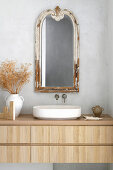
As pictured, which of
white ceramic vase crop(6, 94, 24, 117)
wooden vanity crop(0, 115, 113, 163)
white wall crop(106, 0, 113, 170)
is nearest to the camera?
wooden vanity crop(0, 115, 113, 163)

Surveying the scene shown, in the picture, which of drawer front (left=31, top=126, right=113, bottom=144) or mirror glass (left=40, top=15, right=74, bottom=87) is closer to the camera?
drawer front (left=31, top=126, right=113, bottom=144)

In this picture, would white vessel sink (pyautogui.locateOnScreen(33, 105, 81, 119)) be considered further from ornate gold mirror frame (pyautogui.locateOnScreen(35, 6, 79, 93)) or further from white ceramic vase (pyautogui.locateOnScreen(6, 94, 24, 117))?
ornate gold mirror frame (pyautogui.locateOnScreen(35, 6, 79, 93))

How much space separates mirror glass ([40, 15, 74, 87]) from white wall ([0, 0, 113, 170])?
14 cm

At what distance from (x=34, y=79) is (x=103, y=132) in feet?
3.61

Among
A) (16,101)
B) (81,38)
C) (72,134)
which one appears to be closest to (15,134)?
(16,101)

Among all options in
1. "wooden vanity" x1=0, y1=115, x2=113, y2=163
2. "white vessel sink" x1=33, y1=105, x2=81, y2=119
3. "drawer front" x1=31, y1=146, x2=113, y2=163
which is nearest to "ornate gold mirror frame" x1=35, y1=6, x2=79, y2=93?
"white vessel sink" x1=33, y1=105, x2=81, y2=119

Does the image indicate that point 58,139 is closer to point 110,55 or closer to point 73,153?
point 73,153

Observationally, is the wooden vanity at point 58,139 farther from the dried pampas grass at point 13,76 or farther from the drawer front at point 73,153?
the dried pampas grass at point 13,76

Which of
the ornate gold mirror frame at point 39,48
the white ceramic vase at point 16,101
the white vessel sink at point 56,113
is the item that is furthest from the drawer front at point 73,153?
the ornate gold mirror frame at point 39,48

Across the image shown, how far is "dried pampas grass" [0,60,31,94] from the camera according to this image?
2.80 meters

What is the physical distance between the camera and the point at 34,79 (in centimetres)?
301

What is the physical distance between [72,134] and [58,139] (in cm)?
16

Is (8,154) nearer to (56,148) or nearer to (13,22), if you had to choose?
(56,148)

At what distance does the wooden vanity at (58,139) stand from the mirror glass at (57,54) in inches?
26.6
